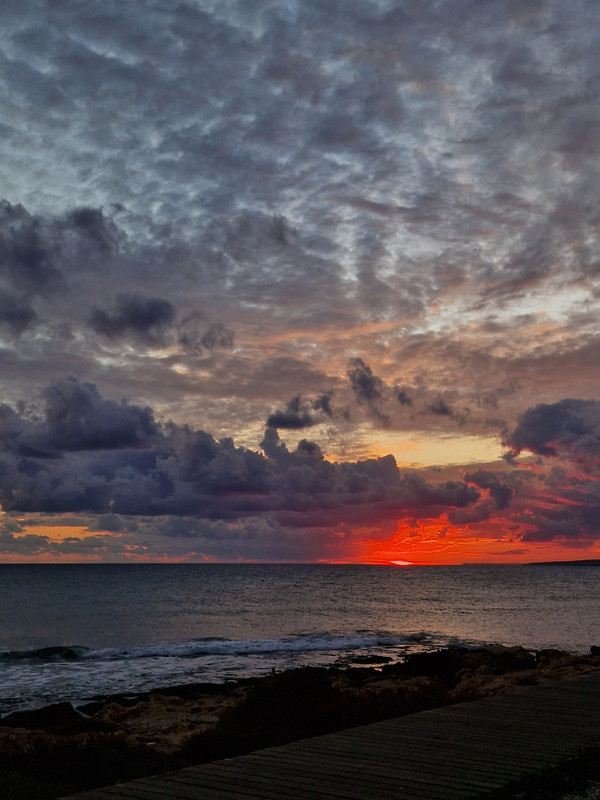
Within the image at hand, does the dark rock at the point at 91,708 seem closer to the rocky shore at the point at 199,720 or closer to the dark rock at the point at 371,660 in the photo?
the rocky shore at the point at 199,720

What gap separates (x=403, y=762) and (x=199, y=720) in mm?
11793

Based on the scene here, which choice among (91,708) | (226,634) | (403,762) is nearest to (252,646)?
(226,634)

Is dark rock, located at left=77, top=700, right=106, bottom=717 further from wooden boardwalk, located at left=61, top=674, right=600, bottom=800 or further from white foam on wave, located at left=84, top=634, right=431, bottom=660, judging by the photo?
white foam on wave, located at left=84, top=634, right=431, bottom=660

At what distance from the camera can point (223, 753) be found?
37.0 ft

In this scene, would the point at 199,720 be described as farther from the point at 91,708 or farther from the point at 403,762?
the point at 403,762

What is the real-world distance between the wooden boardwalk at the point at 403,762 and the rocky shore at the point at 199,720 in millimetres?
2216

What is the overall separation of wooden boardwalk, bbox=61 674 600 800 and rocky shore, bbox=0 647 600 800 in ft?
7.27

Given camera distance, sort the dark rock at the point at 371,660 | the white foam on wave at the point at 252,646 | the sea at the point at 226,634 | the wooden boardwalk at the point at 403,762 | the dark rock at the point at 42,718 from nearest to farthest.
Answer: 1. the wooden boardwalk at the point at 403,762
2. the dark rock at the point at 42,718
3. the sea at the point at 226,634
4. the dark rock at the point at 371,660
5. the white foam on wave at the point at 252,646

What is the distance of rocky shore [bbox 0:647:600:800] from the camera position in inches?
400

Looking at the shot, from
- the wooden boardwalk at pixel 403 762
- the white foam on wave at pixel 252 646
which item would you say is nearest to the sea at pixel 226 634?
the white foam on wave at pixel 252 646

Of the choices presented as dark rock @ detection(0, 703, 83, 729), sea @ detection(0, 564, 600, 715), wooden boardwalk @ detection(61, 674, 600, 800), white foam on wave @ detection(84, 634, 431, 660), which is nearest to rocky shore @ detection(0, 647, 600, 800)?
dark rock @ detection(0, 703, 83, 729)

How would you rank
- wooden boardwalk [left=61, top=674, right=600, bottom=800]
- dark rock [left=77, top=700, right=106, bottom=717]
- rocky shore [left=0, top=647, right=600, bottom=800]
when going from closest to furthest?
wooden boardwalk [left=61, top=674, right=600, bottom=800] → rocky shore [left=0, top=647, right=600, bottom=800] → dark rock [left=77, top=700, right=106, bottom=717]

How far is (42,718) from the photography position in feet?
67.6

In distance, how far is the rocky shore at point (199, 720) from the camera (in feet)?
33.4
